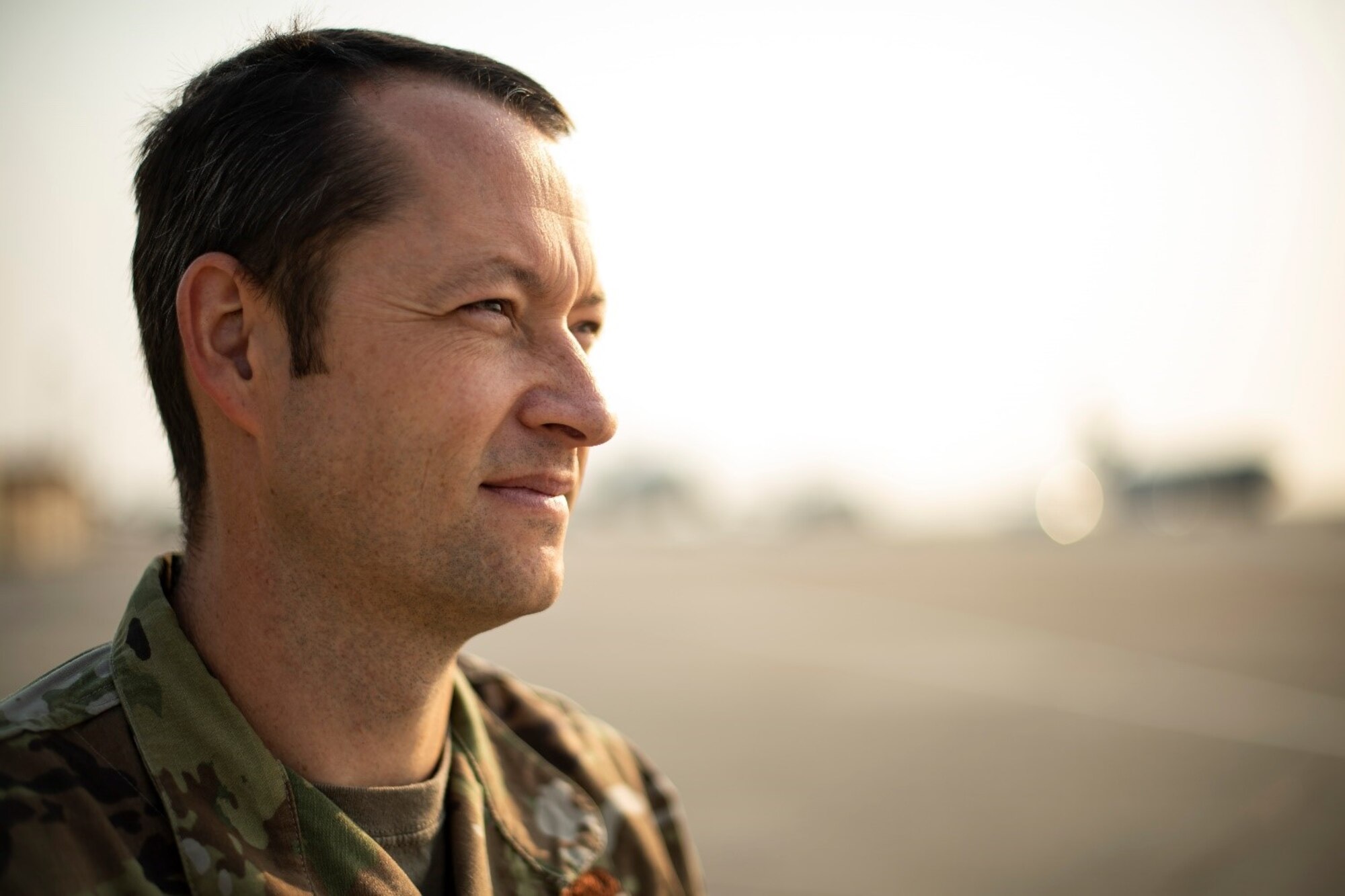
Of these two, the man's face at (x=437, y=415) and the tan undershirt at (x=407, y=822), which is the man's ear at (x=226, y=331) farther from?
the tan undershirt at (x=407, y=822)

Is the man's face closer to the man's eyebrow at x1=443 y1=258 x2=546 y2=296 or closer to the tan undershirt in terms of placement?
the man's eyebrow at x1=443 y1=258 x2=546 y2=296

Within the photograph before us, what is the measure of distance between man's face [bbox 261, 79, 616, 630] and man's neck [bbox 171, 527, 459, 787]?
53 mm

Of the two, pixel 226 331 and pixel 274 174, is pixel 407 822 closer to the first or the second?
pixel 226 331

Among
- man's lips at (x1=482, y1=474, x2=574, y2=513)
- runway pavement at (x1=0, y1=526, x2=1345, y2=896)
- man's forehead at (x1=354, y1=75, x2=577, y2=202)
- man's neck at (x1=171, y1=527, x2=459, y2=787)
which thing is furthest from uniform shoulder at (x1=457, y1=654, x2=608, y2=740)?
runway pavement at (x1=0, y1=526, x2=1345, y2=896)

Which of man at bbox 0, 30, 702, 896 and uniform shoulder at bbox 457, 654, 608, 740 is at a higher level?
man at bbox 0, 30, 702, 896

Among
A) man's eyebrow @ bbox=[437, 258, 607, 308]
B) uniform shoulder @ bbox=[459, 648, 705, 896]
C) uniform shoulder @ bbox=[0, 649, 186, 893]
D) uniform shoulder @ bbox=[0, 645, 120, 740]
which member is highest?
man's eyebrow @ bbox=[437, 258, 607, 308]

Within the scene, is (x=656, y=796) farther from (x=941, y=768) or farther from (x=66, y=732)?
(x=941, y=768)

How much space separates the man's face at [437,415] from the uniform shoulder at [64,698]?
416mm

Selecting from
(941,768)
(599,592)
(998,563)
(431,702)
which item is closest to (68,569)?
(599,592)

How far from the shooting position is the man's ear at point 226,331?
6.94 ft

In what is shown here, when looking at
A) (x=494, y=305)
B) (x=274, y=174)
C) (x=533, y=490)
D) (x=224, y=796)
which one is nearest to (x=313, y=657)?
(x=224, y=796)

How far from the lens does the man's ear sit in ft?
6.94

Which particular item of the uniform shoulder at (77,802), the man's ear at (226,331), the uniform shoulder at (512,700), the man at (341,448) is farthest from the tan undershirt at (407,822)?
the man's ear at (226,331)

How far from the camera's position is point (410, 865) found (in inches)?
85.1
